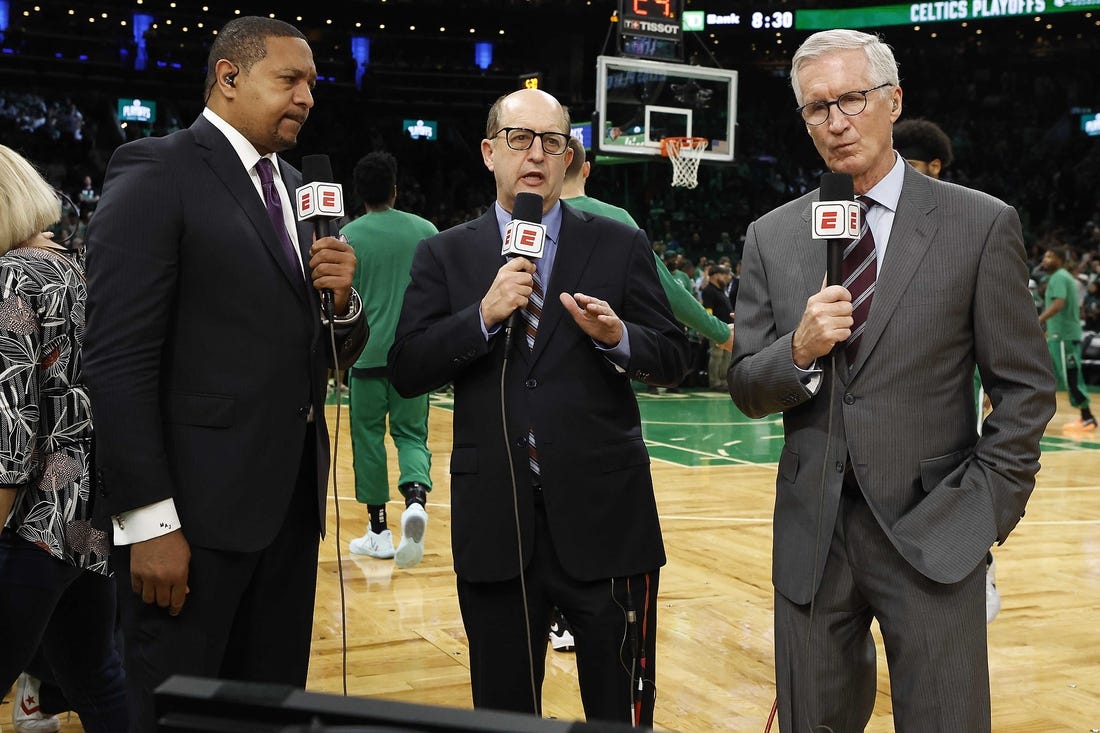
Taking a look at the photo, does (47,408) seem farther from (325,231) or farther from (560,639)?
(560,639)

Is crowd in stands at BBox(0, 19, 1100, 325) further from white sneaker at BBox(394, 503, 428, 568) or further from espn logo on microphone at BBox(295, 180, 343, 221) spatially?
espn logo on microphone at BBox(295, 180, 343, 221)

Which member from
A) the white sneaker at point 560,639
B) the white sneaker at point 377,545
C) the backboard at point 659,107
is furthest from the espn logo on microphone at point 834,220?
the backboard at point 659,107

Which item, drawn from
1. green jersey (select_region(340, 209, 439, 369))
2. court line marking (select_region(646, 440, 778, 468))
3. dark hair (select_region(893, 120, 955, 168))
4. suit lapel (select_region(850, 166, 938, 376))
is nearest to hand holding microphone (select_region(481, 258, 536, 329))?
suit lapel (select_region(850, 166, 938, 376))

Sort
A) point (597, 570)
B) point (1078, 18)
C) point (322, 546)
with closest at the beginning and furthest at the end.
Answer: point (597, 570) → point (322, 546) → point (1078, 18)

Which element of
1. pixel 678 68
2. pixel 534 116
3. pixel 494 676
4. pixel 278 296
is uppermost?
pixel 678 68

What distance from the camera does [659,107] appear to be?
1155 cm

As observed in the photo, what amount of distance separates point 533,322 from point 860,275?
674 millimetres

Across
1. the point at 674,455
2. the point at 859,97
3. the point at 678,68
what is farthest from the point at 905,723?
the point at 678,68

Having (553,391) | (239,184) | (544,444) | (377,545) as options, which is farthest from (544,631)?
(377,545)

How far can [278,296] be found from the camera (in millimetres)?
2174

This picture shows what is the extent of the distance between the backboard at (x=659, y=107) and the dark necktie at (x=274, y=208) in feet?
29.6

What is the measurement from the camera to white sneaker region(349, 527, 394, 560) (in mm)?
5285

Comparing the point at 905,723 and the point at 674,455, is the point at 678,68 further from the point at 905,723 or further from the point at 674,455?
the point at 905,723

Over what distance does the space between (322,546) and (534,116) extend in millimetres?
3759
